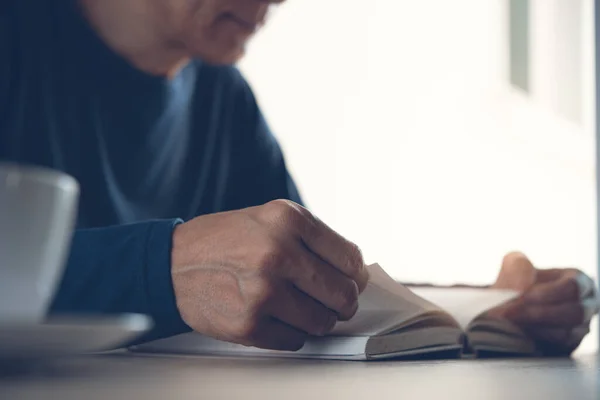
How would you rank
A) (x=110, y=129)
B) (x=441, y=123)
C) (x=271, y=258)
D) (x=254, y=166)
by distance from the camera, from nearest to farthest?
(x=271, y=258)
(x=110, y=129)
(x=254, y=166)
(x=441, y=123)

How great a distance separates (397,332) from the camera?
42 centimetres

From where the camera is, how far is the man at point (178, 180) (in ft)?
1.29

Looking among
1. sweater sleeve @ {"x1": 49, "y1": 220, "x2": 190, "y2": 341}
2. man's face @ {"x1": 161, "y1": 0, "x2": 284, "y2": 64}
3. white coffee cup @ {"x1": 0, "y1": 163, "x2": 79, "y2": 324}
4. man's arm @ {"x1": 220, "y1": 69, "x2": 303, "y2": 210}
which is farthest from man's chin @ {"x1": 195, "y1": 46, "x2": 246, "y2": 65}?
white coffee cup @ {"x1": 0, "y1": 163, "x2": 79, "y2": 324}

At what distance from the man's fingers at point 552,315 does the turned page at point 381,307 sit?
0.17 metres

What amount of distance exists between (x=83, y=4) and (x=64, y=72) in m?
0.09

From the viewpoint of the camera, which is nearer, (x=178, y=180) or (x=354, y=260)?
(x=354, y=260)

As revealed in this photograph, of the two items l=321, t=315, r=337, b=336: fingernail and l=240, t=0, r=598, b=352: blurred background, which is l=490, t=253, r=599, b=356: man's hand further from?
l=240, t=0, r=598, b=352: blurred background

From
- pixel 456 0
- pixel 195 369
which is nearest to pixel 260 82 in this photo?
pixel 456 0

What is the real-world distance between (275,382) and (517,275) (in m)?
0.42

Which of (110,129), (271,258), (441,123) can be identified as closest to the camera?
(271,258)

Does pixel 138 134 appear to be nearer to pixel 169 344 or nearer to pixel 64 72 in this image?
pixel 64 72

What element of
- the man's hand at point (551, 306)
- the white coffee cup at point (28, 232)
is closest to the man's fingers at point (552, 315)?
the man's hand at point (551, 306)

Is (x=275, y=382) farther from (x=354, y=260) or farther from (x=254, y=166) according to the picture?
(x=254, y=166)

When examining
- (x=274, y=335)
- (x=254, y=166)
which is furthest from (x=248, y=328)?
(x=254, y=166)
